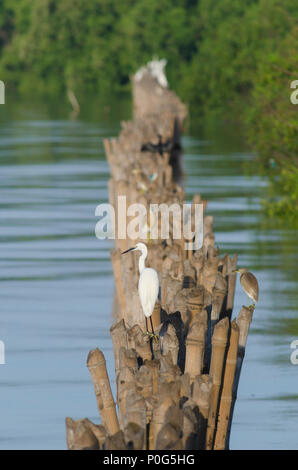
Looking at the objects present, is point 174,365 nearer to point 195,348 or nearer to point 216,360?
point 195,348

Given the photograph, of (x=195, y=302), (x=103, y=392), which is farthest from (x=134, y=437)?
(x=195, y=302)

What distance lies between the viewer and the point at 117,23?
266 ft

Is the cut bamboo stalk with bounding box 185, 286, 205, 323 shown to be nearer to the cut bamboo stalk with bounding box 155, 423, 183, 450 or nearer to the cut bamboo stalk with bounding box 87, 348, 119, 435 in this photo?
the cut bamboo stalk with bounding box 87, 348, 119, 435

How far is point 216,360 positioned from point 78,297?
709 cm

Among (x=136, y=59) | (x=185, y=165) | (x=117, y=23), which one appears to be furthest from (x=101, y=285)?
(x=117, y=23)

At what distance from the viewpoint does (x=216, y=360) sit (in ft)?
24.2

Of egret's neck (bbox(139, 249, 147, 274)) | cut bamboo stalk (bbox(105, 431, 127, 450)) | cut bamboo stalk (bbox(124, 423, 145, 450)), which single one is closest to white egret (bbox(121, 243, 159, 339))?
egret's neck (bbox(139, 249, 147, 274))

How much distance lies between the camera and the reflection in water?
31.7 feet

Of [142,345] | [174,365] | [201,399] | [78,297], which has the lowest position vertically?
[201,399]

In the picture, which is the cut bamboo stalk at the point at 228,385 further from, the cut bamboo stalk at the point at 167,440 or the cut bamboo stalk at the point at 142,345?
the cut bamboo stalk at the point at 167,440

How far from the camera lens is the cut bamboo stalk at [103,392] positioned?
7195 mm

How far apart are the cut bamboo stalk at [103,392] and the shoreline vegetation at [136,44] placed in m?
35.2

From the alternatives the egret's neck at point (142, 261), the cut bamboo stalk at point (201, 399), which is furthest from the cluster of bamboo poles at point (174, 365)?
the egret's neck at point (142, 261)

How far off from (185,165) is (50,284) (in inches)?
620
